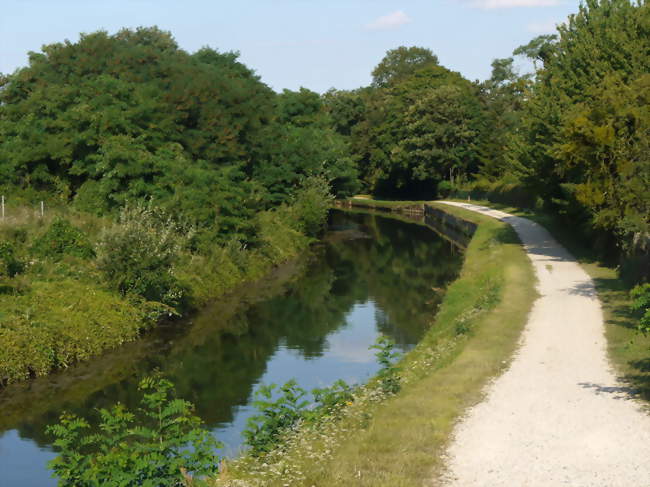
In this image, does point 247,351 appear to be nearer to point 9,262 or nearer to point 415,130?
point 9,262

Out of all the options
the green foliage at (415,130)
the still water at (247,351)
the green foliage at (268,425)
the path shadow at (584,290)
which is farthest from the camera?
the green foliage at (415,130)

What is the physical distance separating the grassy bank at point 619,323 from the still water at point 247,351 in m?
6.66

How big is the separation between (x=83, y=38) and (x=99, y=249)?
80.2 ft

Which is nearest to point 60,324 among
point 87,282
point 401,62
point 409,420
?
point 87,282

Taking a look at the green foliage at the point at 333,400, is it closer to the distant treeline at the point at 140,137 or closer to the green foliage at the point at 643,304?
the green foliage at the point at 643,304

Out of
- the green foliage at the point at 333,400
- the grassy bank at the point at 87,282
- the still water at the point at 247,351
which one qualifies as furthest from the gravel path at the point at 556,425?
the grassy bank at the point at 87,282

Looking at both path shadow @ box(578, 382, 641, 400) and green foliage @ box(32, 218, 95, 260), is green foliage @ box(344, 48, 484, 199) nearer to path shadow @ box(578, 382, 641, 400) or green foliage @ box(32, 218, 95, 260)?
green foliage @ box(32, 218, 95, 260)

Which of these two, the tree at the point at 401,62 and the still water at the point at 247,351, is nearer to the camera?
the still water at the point at 247,351

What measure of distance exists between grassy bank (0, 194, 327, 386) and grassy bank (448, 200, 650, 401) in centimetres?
1547

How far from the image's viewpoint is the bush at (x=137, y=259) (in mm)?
27922

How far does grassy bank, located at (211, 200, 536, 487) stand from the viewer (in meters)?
10.8

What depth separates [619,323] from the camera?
2045 centimetres

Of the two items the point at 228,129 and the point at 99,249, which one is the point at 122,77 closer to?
the point at 228,129

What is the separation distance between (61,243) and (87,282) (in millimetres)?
2757
